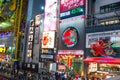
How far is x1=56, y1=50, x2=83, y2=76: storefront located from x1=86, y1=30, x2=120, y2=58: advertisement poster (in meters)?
2.39

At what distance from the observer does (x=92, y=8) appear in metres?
27.3

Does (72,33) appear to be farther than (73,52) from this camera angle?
Yes

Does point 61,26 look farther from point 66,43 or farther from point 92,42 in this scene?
point 92,42

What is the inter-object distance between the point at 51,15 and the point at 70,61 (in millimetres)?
8791

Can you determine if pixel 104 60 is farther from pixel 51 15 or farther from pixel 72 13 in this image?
pixel 51 15

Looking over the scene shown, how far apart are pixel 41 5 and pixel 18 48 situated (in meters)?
10.1

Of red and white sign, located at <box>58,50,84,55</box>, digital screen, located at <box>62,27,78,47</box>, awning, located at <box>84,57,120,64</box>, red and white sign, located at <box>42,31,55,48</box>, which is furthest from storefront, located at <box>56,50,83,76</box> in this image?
red and white sign, located at <box>42,31,55,48</box>

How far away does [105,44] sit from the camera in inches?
891

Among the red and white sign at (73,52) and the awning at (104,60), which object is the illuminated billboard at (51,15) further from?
the awning at (104,60)

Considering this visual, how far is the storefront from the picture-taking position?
2589 centimetres

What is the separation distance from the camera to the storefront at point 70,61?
84.9ft

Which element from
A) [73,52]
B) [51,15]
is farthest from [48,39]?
[73,52]

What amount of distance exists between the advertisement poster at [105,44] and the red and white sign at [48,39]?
26.1 feet

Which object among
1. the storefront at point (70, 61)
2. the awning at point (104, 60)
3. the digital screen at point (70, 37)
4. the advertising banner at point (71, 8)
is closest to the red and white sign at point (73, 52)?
the storefront at point (70, 61)
